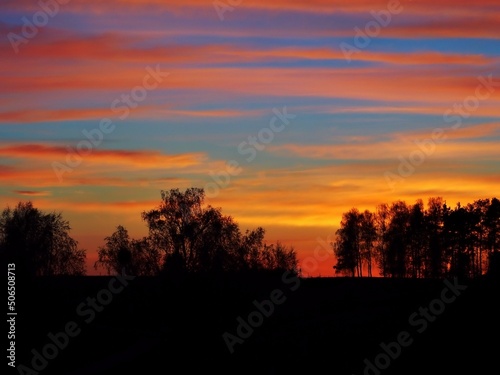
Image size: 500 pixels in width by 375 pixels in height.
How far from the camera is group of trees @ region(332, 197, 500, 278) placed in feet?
325

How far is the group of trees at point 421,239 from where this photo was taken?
99.1m

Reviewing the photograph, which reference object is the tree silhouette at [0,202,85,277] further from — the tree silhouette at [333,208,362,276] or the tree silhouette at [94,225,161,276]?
the tree silhouette at [333,208,362,276]

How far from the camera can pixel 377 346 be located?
3631cm

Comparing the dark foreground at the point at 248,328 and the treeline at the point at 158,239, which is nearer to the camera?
the dark foreground at the point at 248,328

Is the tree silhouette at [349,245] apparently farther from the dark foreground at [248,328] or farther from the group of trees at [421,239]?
the dark foreground at [248,328]

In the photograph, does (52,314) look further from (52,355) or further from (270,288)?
(270,288)

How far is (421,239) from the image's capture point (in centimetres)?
10625

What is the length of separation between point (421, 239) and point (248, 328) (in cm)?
6966

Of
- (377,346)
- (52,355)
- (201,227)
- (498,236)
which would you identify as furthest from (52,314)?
(498,236)

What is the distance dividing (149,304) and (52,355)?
41.0 feet

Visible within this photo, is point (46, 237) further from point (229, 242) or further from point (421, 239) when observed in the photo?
point (421, 239)

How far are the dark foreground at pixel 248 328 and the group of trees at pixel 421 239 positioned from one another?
45.2 m

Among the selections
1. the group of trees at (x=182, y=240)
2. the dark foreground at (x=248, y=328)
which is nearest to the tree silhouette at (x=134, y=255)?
the group of trees at (x=182, y=240)

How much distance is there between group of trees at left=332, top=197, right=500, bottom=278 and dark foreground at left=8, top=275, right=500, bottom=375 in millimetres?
45202
